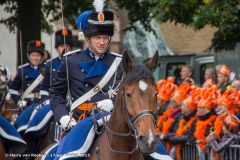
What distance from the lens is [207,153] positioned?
35.6 feet

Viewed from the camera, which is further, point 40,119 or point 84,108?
point 40,119

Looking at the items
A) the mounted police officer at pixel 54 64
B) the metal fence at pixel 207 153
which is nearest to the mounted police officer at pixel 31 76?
the mounted police officer at pixel 54 64

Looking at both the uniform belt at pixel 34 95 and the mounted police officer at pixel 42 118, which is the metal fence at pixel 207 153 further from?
the uniform belt at pixel 34 95

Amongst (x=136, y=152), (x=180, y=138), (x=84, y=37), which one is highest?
(x=84, y=37)

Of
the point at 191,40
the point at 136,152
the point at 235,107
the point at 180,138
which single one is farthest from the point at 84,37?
the point at 191,40

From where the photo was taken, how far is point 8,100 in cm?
1524

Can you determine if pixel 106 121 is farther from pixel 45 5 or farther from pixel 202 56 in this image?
pixel 202 56

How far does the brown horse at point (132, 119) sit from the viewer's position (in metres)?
5.92

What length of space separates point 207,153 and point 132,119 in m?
4.95

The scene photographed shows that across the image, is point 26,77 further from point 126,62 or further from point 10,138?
point 126,62

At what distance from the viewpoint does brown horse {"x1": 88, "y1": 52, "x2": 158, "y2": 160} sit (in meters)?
5.92

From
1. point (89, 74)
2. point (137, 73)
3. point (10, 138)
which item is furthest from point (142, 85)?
point (10, 138)

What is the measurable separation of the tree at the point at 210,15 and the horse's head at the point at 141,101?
6684 millimetres

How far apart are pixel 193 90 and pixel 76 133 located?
523 centimetres
